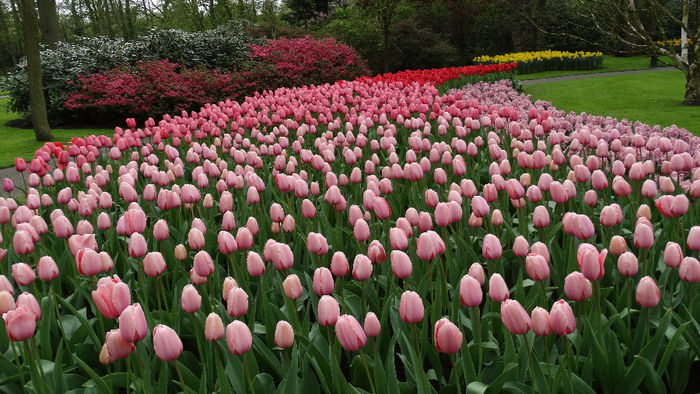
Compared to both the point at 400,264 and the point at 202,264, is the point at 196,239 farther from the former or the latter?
the point at 400,264

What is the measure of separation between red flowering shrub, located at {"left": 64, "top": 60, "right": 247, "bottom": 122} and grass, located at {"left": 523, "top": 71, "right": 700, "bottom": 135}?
8800 millimetres

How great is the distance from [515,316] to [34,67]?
13.1 m

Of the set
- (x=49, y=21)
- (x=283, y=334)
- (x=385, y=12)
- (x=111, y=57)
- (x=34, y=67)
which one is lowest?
(x=283, y=334)

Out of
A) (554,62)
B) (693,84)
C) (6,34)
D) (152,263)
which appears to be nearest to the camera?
(152,263)

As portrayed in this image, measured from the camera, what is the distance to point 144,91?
14.8 m

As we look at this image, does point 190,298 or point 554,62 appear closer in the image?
point 190,298

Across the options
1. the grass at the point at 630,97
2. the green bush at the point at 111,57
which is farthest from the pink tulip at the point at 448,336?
the green bush at the point at 111,57

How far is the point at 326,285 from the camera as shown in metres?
2.12

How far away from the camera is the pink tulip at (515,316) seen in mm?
1729

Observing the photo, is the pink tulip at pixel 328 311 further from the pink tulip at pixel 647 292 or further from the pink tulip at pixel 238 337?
the pink tulip at pixel 647 292

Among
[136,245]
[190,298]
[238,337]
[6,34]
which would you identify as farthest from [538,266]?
[6,34]

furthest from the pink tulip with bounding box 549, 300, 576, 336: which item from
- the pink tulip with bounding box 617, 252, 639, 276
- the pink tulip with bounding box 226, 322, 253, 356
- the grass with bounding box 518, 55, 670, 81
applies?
the grass with bounding box 518, 55, 670, 81

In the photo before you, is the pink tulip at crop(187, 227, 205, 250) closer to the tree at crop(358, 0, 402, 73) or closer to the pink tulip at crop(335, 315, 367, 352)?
the pink tulip at crop(335, 315, 367, 352)

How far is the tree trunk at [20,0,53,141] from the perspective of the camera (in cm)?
1156
